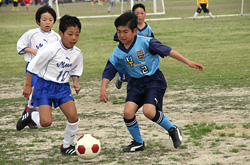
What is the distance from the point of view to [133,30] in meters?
5.52

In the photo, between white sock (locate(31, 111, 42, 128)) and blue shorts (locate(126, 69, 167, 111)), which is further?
white sock (locate(31, 111, 42, 128))

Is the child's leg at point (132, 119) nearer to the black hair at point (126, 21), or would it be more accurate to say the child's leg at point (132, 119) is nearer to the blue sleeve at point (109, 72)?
the blue sleeve at point (109, 72)

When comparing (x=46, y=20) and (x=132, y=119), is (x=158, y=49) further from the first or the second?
(x=46, y=20)

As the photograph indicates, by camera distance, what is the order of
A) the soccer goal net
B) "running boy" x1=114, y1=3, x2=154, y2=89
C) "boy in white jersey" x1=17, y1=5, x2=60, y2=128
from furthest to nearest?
the soccer goal net, "running boy" x1=114, y1=3, x2=154, y2=89, "boy in white jersey" x1=17, y1=5, x2=60, y2=128

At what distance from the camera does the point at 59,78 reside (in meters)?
5.49

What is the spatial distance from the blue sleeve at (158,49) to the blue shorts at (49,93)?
1174 mm

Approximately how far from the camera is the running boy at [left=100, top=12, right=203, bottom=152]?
5414mm

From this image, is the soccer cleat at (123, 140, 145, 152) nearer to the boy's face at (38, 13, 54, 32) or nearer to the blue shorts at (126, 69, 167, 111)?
the blue shorts at (126, 69, 167, 111)

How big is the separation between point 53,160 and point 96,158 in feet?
1.63

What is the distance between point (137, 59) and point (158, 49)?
286mm

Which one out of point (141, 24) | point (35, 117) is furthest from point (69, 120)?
point (141, 24)

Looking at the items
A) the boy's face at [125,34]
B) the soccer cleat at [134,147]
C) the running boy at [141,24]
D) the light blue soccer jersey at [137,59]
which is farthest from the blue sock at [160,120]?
the running boy at [141,24]

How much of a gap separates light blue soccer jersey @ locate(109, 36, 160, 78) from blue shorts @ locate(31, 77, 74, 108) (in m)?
0.72

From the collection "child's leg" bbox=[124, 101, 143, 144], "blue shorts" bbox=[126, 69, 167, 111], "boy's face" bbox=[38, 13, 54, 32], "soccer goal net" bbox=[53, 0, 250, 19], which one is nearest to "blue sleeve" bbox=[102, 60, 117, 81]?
"blue shorts" bbox=[126, 69, 167, 111]
